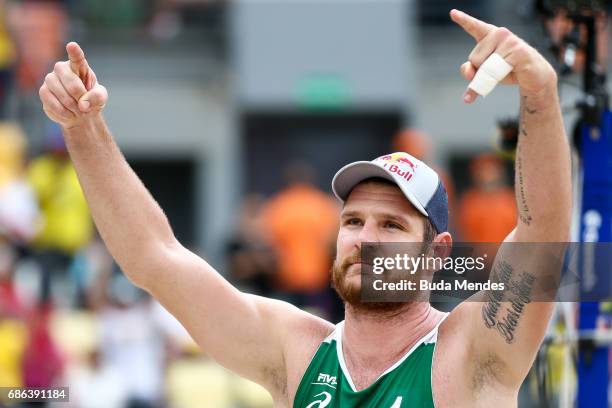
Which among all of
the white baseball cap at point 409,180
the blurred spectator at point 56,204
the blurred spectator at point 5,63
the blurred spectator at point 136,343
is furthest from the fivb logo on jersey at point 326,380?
the blurred spectator at point 5,63

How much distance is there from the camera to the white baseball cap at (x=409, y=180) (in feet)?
14.1

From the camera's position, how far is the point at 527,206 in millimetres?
3854

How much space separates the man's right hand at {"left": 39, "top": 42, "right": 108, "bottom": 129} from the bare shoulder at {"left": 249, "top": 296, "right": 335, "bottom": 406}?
36.2 inches

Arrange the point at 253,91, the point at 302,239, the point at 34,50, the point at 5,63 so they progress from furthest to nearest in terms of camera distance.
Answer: the point at 253,91, the point at 5,63, the point at 34,50, the point at 302,239

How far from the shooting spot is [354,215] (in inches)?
173

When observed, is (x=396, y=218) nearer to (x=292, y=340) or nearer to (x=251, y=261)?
(x=292, y=340)

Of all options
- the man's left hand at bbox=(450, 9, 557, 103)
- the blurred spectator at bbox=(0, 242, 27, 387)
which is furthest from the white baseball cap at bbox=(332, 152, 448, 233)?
the blurred spectator at bbox=(0, 242, 27, 387)

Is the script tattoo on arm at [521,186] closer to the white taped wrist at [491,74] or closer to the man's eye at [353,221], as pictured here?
the white taped wrist at [491,74]

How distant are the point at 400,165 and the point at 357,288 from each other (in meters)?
0.44

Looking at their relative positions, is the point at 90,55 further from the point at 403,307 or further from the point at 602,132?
the point at 403,307

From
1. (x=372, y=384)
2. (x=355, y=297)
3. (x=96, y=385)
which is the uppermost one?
(x=96, y=385)

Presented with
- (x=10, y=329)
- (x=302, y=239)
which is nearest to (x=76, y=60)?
(x=10, y=329)

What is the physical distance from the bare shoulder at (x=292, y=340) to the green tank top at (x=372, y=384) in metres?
0.06

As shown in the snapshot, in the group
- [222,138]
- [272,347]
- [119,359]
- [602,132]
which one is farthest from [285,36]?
[272,347]
